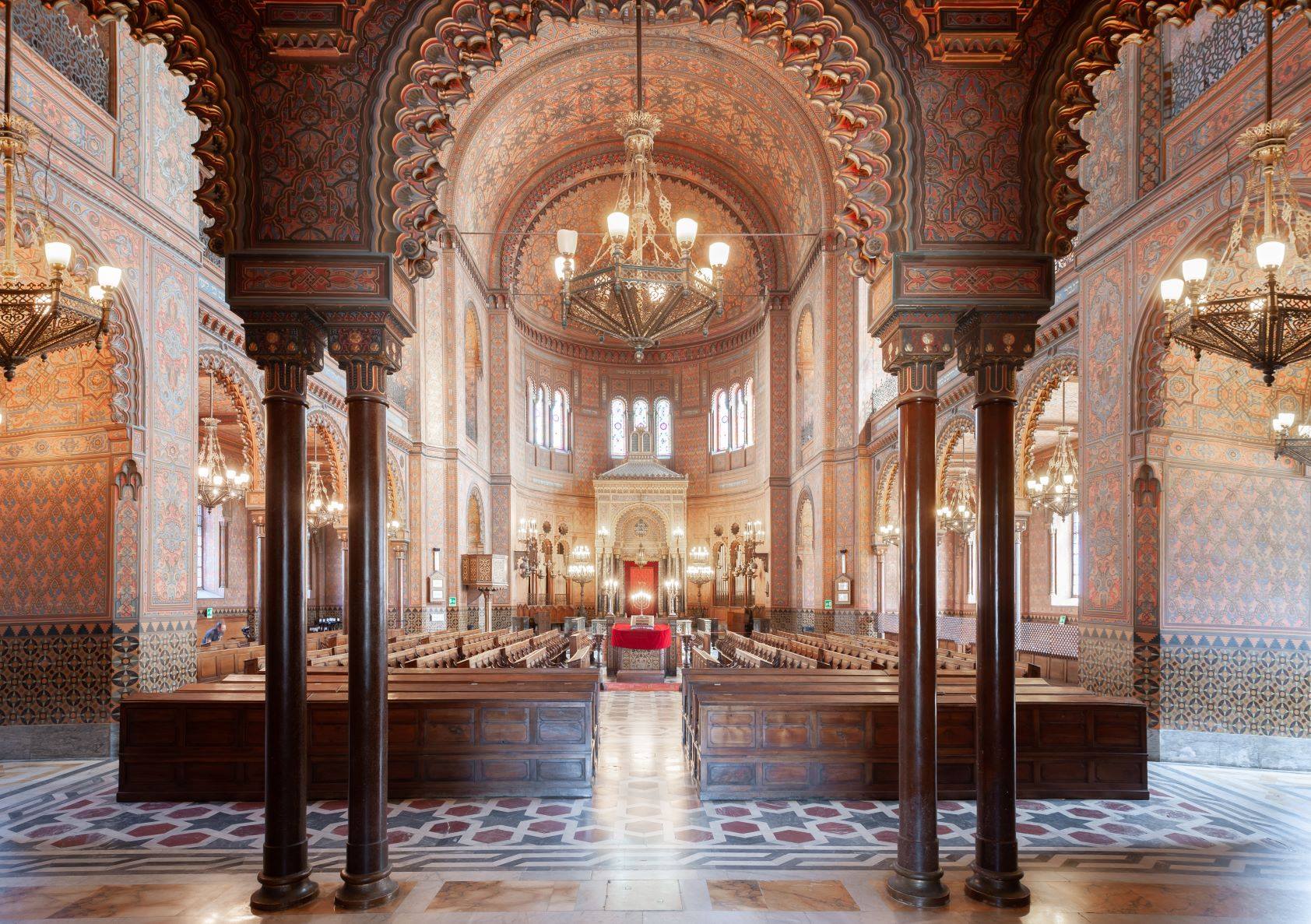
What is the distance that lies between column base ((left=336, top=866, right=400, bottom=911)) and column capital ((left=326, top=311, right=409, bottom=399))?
267cm

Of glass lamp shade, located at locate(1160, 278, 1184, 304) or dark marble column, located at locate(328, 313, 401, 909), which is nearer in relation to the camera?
dark marble column, located at locate(328, 313, 401, 909)

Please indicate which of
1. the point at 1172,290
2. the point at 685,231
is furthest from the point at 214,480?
the point at 1172,290

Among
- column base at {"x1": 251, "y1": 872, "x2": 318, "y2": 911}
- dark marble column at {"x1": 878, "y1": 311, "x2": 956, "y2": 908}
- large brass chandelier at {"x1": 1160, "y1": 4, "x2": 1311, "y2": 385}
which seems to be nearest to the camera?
column base at {"x1": 251, "y1": 872, "x2": 318, "y2": 911}

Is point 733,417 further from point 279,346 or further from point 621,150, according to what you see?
point 279,346

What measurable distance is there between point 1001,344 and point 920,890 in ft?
9.98

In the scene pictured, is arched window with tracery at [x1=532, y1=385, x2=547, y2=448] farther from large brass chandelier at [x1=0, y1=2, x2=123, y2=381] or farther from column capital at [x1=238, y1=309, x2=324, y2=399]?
column capital at [x1=238, y1=309, x2=324, y2=399]

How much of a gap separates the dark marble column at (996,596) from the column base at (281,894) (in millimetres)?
3606

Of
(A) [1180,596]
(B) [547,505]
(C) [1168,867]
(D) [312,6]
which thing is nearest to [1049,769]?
(C) [1168,867]

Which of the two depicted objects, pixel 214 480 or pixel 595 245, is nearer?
pixel 214 480

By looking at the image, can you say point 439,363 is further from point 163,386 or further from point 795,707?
point 795,707

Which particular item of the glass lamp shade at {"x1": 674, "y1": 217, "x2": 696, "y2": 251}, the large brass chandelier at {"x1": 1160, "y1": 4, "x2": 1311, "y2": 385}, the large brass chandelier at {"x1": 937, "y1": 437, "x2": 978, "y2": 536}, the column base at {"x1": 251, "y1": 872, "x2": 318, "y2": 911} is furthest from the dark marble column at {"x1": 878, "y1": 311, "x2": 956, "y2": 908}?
the large brass chandelier at {"x1": 937, "y1": 437, "x2": 978, "y2": 536}

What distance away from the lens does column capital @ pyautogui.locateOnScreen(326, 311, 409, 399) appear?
5.38 metres

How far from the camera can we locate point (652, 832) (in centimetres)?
668

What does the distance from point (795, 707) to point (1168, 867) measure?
2825 millimetres
